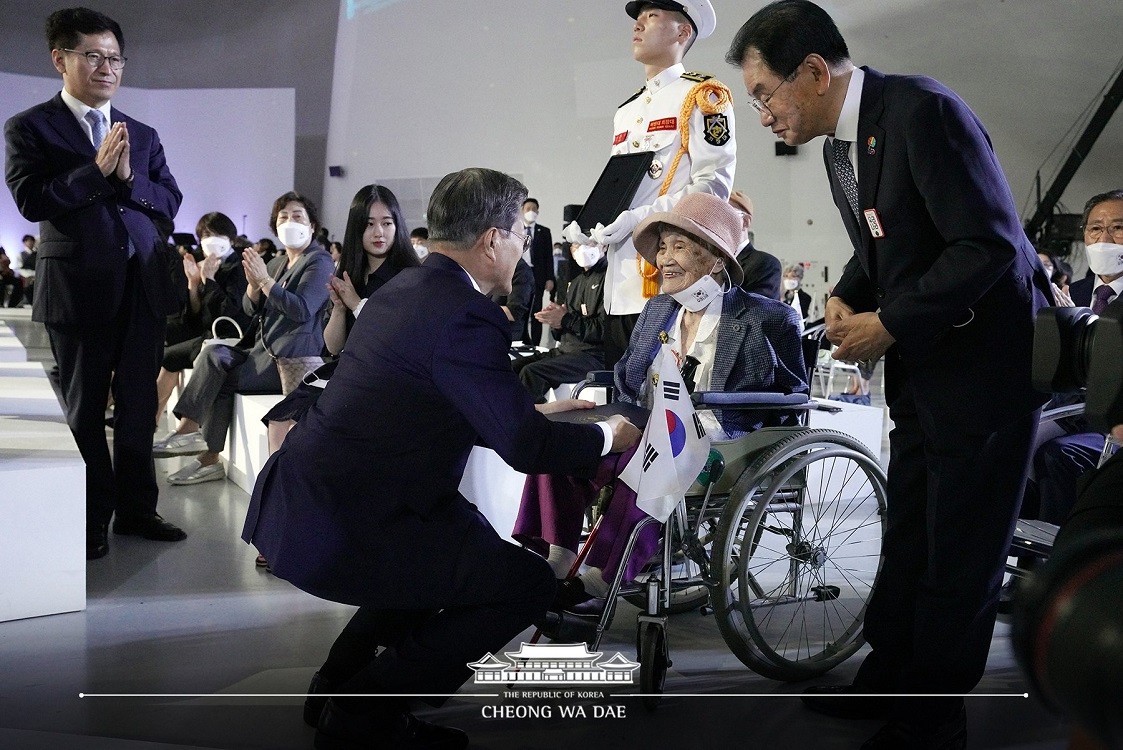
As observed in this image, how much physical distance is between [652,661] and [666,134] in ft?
5.14

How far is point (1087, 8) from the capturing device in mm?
5227

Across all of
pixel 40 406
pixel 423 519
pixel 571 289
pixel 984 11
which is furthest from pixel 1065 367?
pixel 984 11

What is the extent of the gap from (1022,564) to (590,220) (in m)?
1.56

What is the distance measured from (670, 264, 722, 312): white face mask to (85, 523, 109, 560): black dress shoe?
77.7 inches

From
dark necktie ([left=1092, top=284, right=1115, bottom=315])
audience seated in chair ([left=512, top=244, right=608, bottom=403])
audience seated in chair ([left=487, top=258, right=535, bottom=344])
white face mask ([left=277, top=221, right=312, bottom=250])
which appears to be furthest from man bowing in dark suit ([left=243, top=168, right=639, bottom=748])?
audience seated in chair ([left=487, top=258, right=535, bottom=344])

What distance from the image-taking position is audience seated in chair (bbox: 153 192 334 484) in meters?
4.03

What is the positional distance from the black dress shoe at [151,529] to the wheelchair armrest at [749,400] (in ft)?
6.67

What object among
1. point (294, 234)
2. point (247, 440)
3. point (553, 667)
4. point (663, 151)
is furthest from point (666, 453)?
point (247, 440)

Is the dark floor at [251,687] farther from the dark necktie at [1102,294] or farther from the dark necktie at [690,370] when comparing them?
the dark necktie at [1102,294]

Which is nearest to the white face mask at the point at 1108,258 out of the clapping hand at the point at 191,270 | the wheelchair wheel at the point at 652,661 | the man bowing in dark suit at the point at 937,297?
the man bowing in dark suit at the point at 937,297

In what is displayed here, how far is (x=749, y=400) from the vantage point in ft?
7.37

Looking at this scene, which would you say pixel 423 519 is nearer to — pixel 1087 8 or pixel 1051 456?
pixel 1051 456

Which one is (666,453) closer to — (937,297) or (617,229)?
(937,297)

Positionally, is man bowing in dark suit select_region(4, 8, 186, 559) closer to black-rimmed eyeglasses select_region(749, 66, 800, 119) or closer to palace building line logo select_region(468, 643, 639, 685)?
palace building line logo select_region(468, 643, 639, 685)
